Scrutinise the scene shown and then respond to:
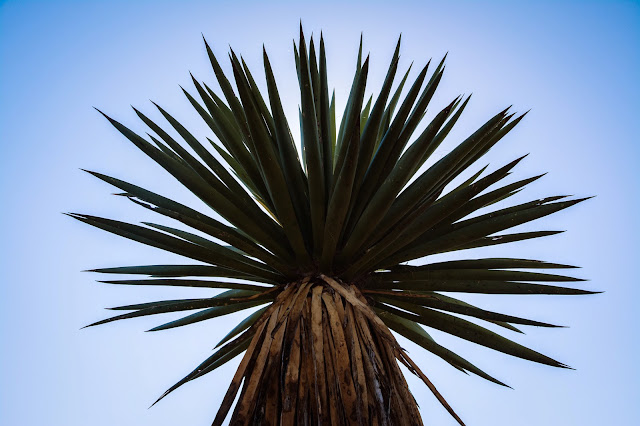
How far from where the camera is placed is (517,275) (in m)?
2.55

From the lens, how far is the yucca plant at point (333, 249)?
1.90 meters

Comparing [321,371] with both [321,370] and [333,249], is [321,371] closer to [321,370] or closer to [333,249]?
[321,370]

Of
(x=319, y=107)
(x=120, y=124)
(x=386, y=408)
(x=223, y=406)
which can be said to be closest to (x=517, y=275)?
(x=386, y=408)

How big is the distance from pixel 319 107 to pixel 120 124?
3.10 feet

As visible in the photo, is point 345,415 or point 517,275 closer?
point 345,415

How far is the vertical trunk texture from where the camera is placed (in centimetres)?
180

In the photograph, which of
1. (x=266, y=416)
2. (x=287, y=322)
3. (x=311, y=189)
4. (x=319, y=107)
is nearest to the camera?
(x=266, y=416)

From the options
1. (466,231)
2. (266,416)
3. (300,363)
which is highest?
(466,231)

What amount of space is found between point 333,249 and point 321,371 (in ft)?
1.79

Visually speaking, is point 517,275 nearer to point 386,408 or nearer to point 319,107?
point 386,408

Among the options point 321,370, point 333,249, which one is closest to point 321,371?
point 321,370

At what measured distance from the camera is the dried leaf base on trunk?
1.80m

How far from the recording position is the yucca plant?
1.90m

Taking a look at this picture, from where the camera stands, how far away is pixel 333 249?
2.25 m
